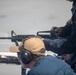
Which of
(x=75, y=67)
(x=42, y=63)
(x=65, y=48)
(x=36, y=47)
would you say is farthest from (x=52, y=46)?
(x=42, y=63)

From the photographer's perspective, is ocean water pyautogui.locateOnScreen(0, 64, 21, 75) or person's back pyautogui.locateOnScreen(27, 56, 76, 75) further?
ocean water pyautogui.locateOnScreen(0, 64, 21, 75)

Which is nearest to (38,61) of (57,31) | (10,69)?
(57,31)

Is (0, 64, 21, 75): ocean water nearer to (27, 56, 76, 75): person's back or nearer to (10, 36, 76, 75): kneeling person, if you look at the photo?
(10, 36, 76, 75): kneeling person

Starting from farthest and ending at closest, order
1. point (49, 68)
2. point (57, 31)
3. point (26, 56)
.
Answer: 1. point (57, 31)
2. point (26, 56)
3. point (49, 68)

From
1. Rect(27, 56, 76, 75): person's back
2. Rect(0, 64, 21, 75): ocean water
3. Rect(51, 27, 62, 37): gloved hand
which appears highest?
Rect(51, 27, 62, 37): gloved hand

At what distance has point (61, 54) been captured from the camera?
1786 millimetres

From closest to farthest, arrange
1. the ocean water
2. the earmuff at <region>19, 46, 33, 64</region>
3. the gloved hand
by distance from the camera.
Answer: the earmuff at <region>19, 46, 33, 64</region>
the gloved hand
the ocean water

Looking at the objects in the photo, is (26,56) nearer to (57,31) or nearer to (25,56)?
(25,56)

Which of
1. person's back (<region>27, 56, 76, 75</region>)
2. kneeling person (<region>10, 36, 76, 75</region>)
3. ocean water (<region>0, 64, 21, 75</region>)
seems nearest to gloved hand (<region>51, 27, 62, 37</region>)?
kneeling person (<region>10, 36, 76, 75</region>)

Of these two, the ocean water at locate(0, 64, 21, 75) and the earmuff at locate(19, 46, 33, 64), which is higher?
the earmuff at locate(19, 46, 33, 64)

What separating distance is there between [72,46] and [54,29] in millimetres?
339

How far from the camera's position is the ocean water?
283cm

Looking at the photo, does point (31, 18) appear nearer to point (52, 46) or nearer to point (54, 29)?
point (54, 29)

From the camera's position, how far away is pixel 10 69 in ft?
→ 9.42
